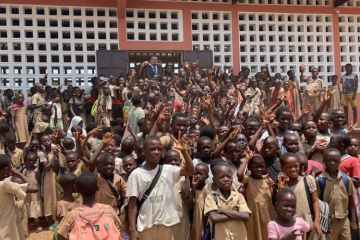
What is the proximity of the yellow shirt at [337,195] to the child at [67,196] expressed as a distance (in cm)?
234

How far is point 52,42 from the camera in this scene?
30.9 ft

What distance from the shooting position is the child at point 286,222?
8.74ft

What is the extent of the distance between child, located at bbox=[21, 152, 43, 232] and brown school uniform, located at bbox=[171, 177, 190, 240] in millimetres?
2303

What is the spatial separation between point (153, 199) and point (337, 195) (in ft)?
5.60

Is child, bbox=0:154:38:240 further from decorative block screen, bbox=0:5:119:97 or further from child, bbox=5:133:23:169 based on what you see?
decorative block screen, bbox=0:5:119:97

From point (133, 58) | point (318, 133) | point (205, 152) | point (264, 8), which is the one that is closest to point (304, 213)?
point (205, 152)

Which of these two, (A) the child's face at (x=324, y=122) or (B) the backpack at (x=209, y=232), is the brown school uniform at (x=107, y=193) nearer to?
(B) the backpack at (x=209, y=232)

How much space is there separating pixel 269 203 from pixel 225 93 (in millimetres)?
4560

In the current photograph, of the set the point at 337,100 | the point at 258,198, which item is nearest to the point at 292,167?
the point at 258,198

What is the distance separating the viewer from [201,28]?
404 inches

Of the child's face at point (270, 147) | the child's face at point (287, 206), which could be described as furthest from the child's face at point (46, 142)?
the child's face at point (287, 206)

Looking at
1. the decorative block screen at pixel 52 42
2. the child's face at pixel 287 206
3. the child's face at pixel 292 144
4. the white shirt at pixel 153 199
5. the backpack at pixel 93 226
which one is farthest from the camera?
the decorative block screen at pixel 52 42

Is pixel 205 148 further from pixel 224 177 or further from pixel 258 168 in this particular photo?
pixel 224 177

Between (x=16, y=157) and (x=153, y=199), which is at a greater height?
(x=16, y=157)
